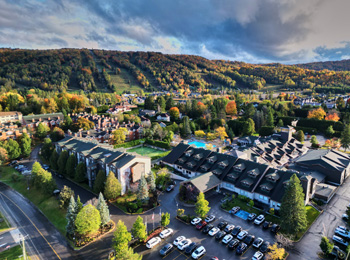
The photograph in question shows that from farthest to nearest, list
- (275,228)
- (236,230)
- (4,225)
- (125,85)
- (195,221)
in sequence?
(125,85), (4,225), (195,221), (275,228), (236,230)

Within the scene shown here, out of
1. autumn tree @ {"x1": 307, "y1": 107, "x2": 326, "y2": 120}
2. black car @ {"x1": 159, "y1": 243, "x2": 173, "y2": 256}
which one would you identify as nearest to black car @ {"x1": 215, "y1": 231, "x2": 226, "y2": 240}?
black car @ {"x1": 159, "y1": 243, "x2": 173, "y2": 256}

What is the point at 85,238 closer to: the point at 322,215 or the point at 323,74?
the point at 322,215

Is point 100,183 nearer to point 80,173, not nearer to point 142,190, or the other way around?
point 80,173

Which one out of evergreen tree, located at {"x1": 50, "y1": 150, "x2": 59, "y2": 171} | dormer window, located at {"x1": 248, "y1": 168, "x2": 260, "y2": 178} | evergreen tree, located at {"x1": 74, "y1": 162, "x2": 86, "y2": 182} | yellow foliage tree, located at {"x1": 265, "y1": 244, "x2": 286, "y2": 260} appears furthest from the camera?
evergreen tree, located at {"x1": 50, "y1": 150, "x2": 59, "y2": 171}

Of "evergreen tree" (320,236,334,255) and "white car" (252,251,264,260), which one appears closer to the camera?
"white car" (252,251,264,260)

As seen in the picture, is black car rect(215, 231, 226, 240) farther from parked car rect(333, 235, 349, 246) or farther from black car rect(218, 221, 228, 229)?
parked car rect(333, 235, 349, 246)

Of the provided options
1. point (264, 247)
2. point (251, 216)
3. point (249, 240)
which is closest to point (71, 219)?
point (249, 240)
